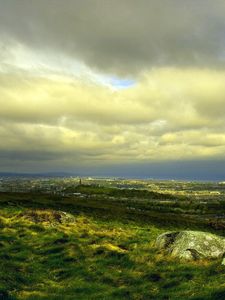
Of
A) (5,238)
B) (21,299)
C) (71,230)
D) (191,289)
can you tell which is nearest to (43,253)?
(5,238)

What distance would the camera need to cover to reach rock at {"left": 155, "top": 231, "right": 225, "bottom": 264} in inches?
1206

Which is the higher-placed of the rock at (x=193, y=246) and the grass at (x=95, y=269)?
the rock at (x=193, y=246)

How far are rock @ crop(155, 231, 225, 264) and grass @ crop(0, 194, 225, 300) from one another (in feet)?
3.49

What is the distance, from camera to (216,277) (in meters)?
24.7

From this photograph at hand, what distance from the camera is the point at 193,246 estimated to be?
31.4m

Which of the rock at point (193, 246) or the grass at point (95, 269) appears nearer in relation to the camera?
the grass at point (95, 269)

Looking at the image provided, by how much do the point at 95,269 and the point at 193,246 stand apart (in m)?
8.13

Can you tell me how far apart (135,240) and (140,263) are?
360 inches

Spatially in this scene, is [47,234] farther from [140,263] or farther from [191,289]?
[191,289]

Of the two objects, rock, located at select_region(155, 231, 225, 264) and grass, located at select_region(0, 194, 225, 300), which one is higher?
rock, located at select_region(155, 231, 225, 264)

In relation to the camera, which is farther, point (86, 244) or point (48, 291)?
point (86, 244)

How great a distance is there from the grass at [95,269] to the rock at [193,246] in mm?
1065

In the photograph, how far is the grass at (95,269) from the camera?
2358 centimetres

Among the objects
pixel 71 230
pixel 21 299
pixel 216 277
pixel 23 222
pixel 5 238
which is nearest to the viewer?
pixel 21 299
